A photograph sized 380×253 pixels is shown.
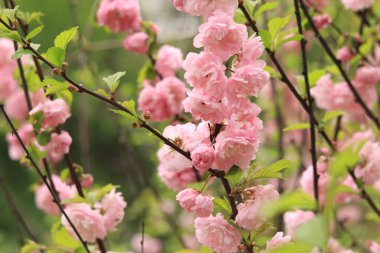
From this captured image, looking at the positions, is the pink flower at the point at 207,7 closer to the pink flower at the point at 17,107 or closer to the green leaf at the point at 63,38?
the green leaf at the point at 63,38

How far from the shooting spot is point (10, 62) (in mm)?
2041

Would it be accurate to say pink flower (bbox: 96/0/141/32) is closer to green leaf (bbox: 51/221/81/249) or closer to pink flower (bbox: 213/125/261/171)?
green leaf (bbox: 51/221/81/249)

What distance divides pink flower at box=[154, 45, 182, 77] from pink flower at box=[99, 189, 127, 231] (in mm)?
440

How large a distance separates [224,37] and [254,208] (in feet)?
0.91

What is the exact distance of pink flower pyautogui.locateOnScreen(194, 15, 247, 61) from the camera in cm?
92

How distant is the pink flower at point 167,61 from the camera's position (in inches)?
65.9

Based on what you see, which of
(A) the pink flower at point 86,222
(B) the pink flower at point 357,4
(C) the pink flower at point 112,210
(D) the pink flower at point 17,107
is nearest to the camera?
(A) the pink flower at point 86,222

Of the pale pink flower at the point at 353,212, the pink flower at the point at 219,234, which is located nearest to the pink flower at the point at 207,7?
the pink flower at the point at 219,234

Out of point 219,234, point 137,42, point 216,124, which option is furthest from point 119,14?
point 219,234

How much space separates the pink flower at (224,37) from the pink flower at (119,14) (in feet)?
2.43

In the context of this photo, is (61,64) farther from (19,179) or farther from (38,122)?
(19,179)

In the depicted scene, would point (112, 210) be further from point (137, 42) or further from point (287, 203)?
point (287, 203)

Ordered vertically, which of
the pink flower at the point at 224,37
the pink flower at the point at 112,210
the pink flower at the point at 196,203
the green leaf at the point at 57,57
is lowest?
the pink flower at the point at 112,210

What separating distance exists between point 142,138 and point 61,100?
137cm
